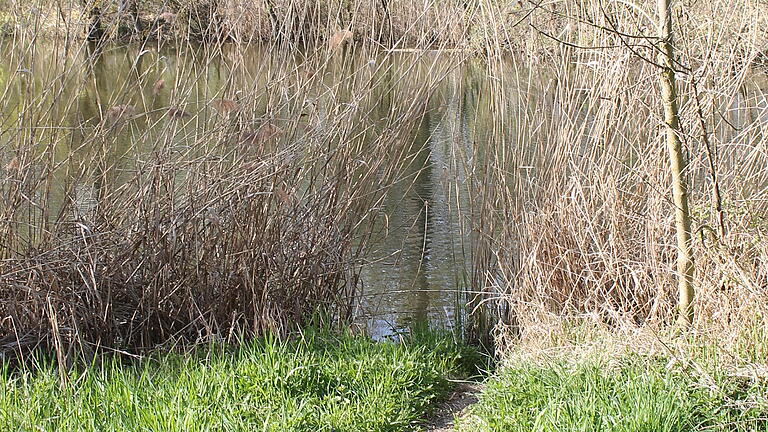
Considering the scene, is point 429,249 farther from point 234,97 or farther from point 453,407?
point 453,407

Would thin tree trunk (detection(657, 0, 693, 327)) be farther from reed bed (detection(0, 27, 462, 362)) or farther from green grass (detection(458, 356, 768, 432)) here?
reed bed (detection(0, 27, 462, 362))

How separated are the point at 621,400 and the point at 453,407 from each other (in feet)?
2.99

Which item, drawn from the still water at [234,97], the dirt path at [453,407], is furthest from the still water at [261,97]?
the dirt path at [453,407]

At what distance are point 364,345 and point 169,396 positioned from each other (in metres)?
0.92

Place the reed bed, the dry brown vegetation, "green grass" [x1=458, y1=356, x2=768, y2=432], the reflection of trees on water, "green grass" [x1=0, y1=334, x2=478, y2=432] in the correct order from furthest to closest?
the reflection of trees on water
the reed bed
the dry brown vegetation
"green grass" [x1=0, y1=334, x2=478, y2=432]
"green grass" [x1=458, y1=356, x2=768, y2=432]

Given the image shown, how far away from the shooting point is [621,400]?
2816 mm

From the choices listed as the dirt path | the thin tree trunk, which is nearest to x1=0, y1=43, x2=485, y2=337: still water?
the dirt path

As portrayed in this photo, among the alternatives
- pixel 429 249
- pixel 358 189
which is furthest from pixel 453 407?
pixel 429 249

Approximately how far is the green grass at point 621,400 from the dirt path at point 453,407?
0.48 ft

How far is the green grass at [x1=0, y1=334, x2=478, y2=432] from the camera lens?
296 centimetres

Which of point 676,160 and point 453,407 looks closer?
point 676,160

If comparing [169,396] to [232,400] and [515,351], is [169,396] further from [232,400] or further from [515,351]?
[515,351]

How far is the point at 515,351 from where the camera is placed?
400 cm

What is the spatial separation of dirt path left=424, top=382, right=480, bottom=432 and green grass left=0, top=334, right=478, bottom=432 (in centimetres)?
6
